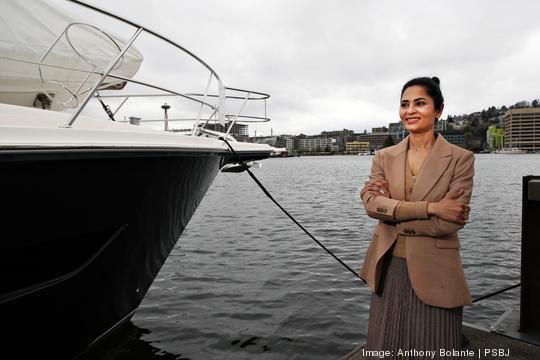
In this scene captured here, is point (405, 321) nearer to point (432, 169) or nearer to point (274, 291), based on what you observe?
point (432, 169)

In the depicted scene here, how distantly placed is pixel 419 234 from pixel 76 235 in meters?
2.47

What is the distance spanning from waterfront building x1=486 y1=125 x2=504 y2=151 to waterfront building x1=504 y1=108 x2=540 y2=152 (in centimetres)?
353

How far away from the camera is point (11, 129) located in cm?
246

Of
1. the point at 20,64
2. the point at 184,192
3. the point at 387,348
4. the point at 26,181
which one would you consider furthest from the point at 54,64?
the point at 387,348

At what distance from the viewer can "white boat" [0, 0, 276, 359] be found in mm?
2754

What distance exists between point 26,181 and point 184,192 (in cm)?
228

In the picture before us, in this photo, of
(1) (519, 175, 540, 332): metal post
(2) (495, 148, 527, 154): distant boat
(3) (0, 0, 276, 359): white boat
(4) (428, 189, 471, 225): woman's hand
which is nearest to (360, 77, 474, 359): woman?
(4) (428, 189, 471, 225): woman's hand

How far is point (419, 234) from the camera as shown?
2.39 m

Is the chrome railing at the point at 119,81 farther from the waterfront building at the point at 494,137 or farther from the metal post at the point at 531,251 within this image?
the waterfront building at the point at 494,137

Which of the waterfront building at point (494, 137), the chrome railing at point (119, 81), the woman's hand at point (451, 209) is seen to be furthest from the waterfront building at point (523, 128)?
the woman's hand at point (451, 209)

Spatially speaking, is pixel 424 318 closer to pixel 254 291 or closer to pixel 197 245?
pixel 254 291

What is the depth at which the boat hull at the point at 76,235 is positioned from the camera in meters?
2.74

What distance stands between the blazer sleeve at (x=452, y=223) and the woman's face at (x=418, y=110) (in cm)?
30

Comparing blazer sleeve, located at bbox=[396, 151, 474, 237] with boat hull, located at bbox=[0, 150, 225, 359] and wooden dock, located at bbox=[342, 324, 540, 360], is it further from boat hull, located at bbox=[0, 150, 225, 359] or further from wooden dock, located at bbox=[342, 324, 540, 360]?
boat hull, located at bbox=[0, 150, 225, 359]
